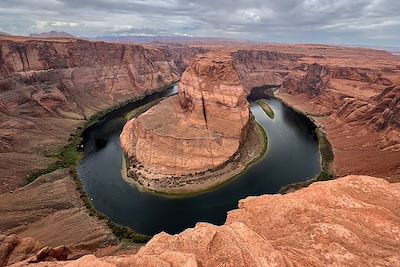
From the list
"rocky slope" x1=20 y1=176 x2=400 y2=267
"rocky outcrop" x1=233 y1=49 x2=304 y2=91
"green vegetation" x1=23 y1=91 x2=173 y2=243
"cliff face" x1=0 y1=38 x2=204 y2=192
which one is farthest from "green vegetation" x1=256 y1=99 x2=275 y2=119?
"rocky slope" x1=20 y1=176 x2=400 y2=267

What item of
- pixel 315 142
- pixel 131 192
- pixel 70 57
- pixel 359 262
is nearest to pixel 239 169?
pixel 131 192

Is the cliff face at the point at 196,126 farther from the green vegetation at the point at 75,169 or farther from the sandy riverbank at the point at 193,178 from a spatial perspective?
the green vegetation at the point at 75,169

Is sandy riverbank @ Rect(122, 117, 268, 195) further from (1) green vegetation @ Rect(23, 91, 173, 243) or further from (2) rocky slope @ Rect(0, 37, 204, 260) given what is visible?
(2) rocky slope @ Rect(0, 37, 204, 260)

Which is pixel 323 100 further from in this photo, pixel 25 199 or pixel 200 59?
pixel 25 199

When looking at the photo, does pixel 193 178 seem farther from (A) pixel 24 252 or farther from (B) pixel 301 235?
(B) pixel 301 235

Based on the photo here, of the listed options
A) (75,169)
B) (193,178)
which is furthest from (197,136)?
(75,169)

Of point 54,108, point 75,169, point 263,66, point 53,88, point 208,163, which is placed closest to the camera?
point 208,163

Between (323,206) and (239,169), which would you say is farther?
(239,169)
